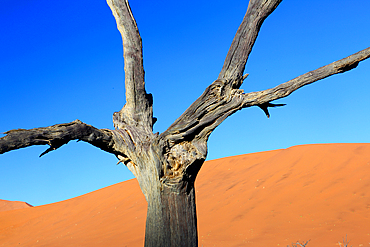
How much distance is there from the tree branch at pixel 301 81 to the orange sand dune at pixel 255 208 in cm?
746

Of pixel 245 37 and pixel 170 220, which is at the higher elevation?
pixel 245 37

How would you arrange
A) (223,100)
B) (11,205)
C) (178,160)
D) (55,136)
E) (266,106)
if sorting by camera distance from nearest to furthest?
(55,136), (178,160), (223,100), (266,106), (11,205)

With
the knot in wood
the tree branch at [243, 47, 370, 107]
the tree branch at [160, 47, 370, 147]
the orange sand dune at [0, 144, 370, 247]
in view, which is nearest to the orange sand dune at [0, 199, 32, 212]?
the orange sand dune at [0, 144, 370, 247]

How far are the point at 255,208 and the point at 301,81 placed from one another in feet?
40.2

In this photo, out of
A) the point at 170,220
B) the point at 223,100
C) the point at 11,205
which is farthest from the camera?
the point at 11,205

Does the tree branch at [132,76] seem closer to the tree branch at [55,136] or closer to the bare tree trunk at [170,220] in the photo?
the tree branch at [55,136]

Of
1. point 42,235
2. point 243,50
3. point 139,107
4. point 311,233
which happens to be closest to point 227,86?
point 243,50

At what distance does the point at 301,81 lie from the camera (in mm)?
4168

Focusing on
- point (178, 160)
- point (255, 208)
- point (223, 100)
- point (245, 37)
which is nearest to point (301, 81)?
point (245, 37)

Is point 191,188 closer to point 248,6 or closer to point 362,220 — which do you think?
point 248,6

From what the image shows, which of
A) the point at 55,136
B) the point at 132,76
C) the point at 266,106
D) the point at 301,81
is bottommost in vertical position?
the point at 55,136

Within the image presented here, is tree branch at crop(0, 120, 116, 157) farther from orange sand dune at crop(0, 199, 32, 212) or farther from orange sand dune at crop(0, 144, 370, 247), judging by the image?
orange sand dune at crop(0, 199, 32, 212)

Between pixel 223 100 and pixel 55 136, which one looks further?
pixel 223 100

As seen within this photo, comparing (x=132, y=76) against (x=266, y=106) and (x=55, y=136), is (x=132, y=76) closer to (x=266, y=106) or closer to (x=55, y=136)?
(x=55, y=136)
